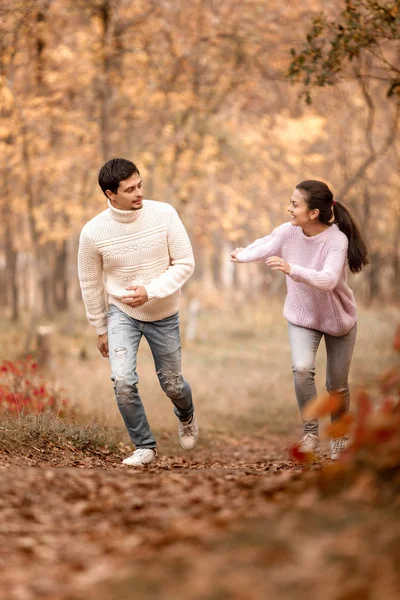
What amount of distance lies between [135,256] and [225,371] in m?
9.11

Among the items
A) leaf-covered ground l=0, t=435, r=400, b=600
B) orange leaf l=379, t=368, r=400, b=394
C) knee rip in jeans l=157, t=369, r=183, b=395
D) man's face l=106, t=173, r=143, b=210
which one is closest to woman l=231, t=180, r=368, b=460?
knee rip in jeans l=157, t=369, r=183, b=395

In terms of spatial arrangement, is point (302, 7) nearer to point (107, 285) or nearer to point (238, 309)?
point (238, 309)

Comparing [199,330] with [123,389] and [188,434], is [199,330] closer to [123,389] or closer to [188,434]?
[188,434]

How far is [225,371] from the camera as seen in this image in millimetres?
15172

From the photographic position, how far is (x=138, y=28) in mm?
16609

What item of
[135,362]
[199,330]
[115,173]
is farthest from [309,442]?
[199,330]

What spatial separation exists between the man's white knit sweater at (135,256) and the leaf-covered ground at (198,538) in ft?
6.65

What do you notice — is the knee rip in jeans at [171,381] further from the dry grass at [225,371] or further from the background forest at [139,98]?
the background forest at [139,98]

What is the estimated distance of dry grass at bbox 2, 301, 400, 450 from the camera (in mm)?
10375

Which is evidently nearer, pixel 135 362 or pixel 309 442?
pixel 135 362

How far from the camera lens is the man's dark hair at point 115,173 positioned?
604 centimetres

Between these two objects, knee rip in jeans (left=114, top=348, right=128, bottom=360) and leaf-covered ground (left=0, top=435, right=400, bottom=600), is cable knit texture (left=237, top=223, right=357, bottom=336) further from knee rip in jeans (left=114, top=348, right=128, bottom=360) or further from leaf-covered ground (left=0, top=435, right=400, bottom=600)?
leaf-covered ground (left=0, top=435, right=400, bottom=600)

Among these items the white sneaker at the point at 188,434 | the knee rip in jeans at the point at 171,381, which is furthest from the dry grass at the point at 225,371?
the knee rip in jeans at the point at 171,381

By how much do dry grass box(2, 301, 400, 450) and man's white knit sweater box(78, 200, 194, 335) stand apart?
62.0 inches
